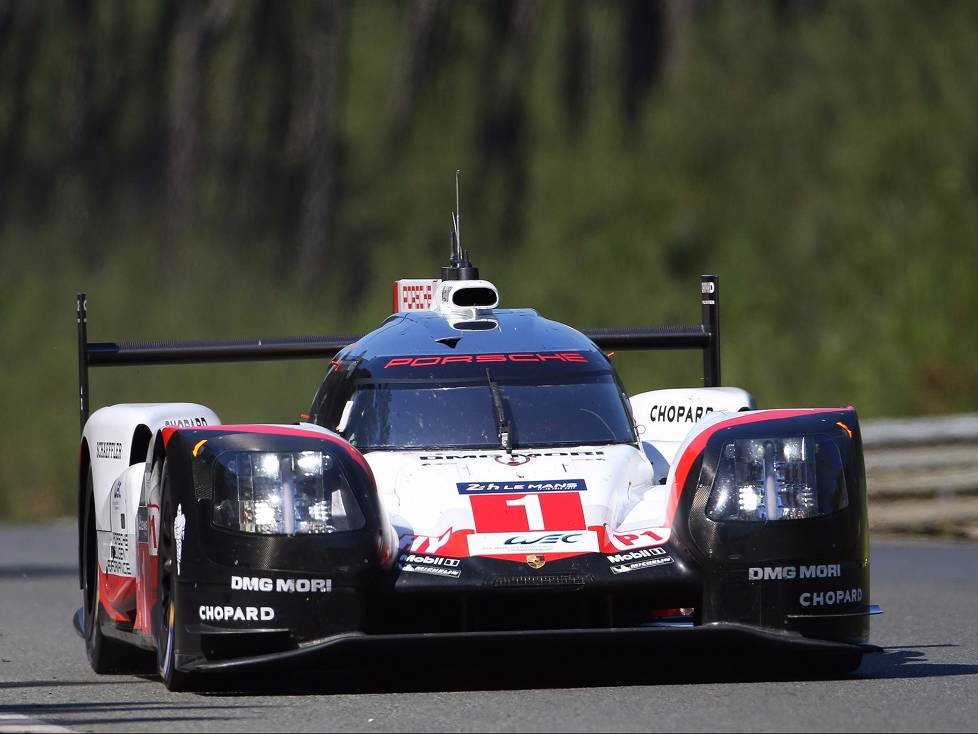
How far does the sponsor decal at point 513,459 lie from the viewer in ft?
26.0

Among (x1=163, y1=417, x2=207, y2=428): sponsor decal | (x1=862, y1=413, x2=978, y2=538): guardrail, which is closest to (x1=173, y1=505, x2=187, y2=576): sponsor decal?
(x1=163, y1=417, x2=207, y2=428): sponsor decal

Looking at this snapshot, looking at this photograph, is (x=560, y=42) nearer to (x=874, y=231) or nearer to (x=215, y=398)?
(x=215, y=398)

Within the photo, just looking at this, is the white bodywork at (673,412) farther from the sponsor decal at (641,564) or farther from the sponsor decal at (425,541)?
the sponsor decal at (425,541)

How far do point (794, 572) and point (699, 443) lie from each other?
23.1 inches

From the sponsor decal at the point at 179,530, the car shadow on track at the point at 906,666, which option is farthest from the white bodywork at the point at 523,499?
the car shadow on track at the point at 906,666

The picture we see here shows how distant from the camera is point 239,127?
3519 centimetres

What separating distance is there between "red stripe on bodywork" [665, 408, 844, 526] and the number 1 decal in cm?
33

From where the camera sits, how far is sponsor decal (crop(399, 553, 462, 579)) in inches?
281

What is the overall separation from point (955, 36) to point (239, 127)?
13.9 metres

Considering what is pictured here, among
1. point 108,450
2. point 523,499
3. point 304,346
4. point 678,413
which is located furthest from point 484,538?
point 304,346

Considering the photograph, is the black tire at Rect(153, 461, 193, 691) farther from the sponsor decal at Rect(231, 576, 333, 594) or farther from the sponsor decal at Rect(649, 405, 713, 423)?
the sponsor decal at Rect(649, 405, 713, 423)

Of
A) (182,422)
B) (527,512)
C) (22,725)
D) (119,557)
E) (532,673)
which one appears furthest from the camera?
(182,422)

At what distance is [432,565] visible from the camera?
7.19m

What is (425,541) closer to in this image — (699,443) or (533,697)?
(533,697)
